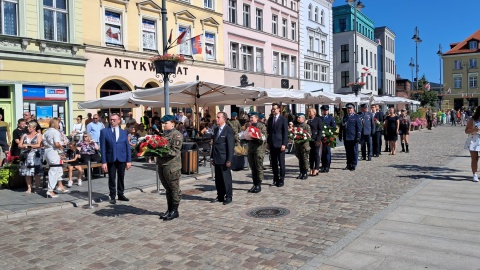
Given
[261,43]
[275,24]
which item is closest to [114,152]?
[261,43]

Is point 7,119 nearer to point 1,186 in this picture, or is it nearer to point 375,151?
point 1,186

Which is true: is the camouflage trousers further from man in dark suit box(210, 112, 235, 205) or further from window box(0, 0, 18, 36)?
window box(0, 0, 18, 36)

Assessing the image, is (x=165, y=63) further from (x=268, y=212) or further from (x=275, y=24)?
(x=275, y=24)

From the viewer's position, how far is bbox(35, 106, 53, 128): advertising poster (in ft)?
58.8

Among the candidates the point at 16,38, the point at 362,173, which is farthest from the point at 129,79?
the point at 362,173

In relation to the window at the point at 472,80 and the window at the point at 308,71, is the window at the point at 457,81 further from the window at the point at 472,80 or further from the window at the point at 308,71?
the window at the point at 308,71

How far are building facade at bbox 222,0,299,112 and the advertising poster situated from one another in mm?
12632

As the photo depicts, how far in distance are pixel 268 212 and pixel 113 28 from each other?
56.5 feet

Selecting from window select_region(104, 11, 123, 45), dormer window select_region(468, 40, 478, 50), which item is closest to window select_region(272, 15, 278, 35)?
window select_region(104, 11, 123, 45)

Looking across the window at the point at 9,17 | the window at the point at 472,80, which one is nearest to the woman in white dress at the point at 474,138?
the window at the point at 9,17

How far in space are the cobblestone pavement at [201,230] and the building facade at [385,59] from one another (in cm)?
5671

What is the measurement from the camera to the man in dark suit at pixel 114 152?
8422 millimetres

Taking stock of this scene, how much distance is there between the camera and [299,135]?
34.0 feet

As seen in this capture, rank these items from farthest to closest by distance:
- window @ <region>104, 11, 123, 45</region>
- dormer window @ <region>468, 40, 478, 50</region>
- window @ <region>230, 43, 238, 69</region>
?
1. dormer window @ <region>468, 40, 478, 50</region>
2. window @ <region>230, 43, 238, 69</region>
3. window @ <region>104, 11, 123, 45</region>
